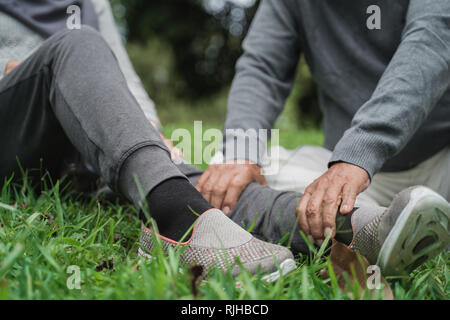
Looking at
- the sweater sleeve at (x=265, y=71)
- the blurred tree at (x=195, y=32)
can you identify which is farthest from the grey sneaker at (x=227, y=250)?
the blurred tree at (x=195, y=32)

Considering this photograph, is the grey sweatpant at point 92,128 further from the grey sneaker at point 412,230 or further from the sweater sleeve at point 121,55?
the sweater sleeve at point 121,55

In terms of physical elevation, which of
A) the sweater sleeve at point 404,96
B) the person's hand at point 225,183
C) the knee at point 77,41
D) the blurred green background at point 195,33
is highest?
the knee at point 77,41

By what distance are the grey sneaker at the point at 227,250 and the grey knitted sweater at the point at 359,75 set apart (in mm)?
346

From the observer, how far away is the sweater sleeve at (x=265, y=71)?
5.25 feet

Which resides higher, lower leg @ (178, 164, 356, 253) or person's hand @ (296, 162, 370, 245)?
person's hand @ (296, 162, 370, 245)

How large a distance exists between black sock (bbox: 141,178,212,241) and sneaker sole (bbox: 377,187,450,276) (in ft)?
1.24

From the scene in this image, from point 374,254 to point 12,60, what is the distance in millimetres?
1305

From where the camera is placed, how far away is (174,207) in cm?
95

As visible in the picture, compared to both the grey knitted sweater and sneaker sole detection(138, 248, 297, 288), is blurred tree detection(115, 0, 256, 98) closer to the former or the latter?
the grey knitted sweater

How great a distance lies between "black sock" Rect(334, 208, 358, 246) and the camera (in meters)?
1.01

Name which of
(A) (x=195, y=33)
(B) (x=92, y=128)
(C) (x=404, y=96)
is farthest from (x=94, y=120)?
(A) (x=195, y=33)

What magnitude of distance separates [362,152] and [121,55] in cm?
107

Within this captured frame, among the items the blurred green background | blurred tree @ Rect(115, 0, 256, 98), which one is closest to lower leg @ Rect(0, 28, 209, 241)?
the blurred green background

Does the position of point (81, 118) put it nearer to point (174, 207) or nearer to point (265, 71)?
point (174, 207)
